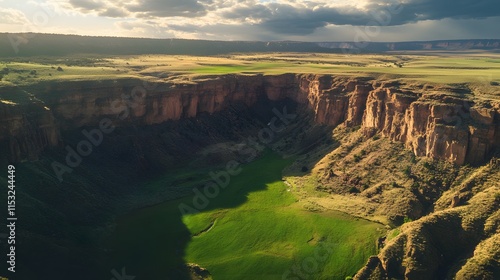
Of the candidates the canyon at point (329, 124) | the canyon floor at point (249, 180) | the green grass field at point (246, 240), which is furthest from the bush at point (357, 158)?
the green grass field at point (246, 240)

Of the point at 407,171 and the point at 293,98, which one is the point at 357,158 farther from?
the point at 293,98

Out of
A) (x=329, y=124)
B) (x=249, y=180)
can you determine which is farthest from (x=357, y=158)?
(x=329, y=124)

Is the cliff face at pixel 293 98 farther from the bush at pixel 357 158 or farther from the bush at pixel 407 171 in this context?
the bush at pixel 357 158

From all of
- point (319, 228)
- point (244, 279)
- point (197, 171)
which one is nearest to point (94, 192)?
point (197, 171)

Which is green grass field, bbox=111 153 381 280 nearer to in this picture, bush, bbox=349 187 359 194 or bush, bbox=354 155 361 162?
bush, bbox=349 187 359 194

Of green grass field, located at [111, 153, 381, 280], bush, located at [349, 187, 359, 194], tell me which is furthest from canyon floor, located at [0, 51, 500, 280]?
green grass field, located at [111, 153, 381, 280]

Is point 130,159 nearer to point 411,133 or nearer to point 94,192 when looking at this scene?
point 94,192
